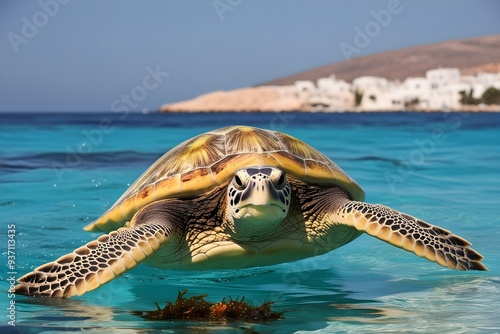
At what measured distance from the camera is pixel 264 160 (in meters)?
4.77

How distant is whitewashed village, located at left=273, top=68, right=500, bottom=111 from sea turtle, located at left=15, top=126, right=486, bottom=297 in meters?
87.0

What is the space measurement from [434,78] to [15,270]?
92999mm

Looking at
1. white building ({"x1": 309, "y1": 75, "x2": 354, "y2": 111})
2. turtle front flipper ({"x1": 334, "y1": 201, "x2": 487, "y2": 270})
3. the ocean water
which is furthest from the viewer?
white building ({"x1": 309, "y1": 75, "x2": 354, "y2": 111})

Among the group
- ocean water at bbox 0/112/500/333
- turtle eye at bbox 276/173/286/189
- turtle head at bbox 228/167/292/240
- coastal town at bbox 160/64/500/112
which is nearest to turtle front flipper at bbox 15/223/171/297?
ocean water at bbox 0/112/500/333

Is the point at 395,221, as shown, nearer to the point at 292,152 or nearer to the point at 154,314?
the point at 292,152

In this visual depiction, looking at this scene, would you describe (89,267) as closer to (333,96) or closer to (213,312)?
(213,312)

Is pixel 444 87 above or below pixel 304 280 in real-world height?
above

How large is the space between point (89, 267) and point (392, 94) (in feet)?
305

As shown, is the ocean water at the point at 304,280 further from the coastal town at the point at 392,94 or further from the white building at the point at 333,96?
the white building at the point at 333,96

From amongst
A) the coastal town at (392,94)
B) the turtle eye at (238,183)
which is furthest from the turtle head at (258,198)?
the coastal town at (392,94)

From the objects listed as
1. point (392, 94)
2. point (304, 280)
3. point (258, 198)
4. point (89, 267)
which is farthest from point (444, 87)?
point (89, 267)

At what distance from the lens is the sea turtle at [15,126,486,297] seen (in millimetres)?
4125

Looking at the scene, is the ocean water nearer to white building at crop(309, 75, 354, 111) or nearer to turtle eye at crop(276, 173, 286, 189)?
turtle eye at crop(276, 173, 286, 189)

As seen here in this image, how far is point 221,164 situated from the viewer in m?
4.78
